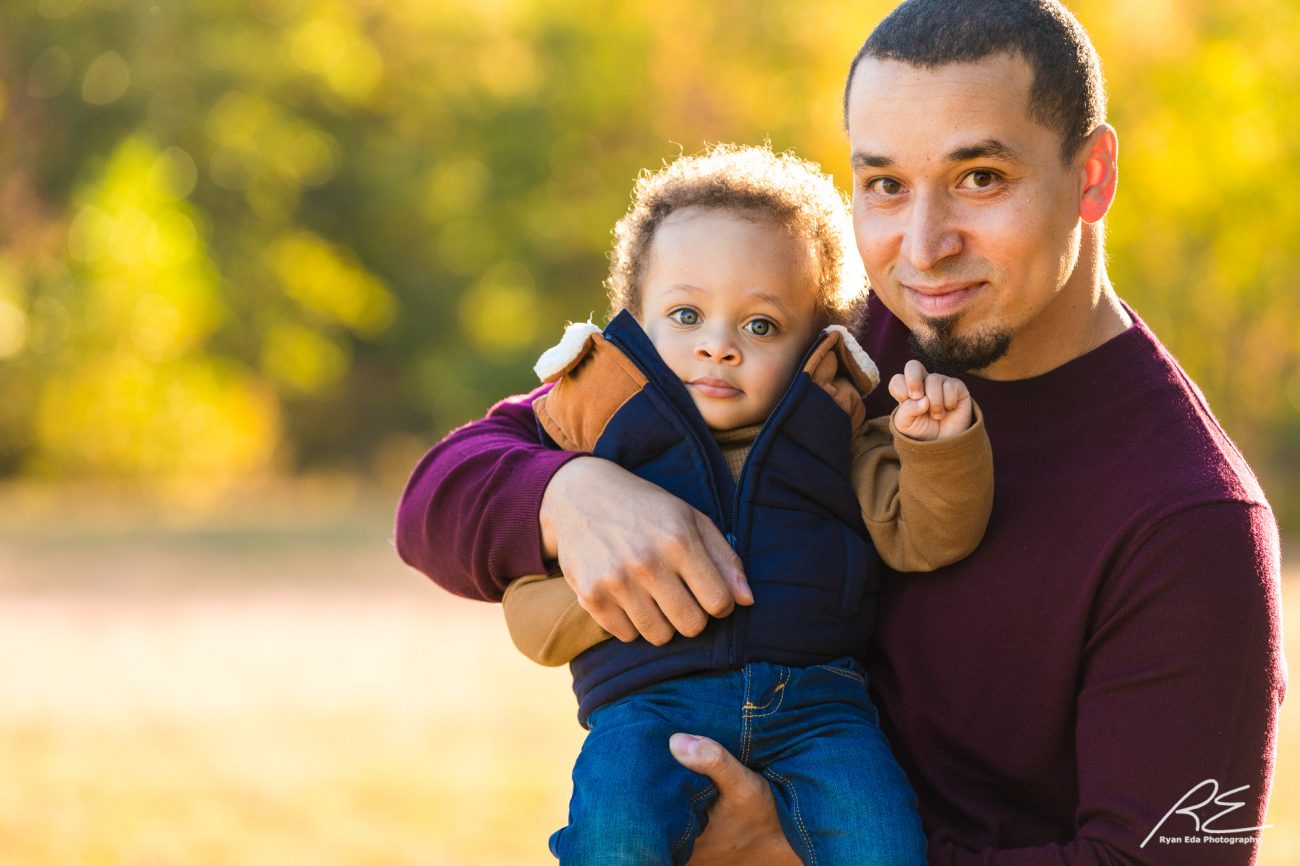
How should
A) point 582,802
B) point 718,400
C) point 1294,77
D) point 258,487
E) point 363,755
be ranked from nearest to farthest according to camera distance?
point 582,802 < point 718,400 < point 363,755 < point 1294,77 < point 258,487

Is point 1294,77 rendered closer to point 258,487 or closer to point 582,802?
point 258,487

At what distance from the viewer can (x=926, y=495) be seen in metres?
2.52

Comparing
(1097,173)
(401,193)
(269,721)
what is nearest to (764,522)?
(1097,173)

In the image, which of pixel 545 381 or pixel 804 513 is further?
pixel 545 381

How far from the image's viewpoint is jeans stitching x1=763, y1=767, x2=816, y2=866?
2465mm

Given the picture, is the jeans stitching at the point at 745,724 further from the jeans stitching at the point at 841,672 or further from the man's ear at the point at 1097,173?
the man's ear at the point at 1097,173

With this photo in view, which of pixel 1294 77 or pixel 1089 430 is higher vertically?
pixel 1294 77

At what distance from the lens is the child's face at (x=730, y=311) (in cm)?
Result: 273

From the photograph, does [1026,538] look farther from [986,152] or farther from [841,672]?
[986,152]

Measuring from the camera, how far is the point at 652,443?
272 centimetres

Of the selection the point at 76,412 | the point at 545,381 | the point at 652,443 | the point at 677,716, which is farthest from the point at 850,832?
the point at 76,412

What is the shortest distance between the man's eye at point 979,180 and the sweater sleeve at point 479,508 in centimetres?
81

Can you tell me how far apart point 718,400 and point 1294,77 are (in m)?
15.4

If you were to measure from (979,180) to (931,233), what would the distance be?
0.38ft
